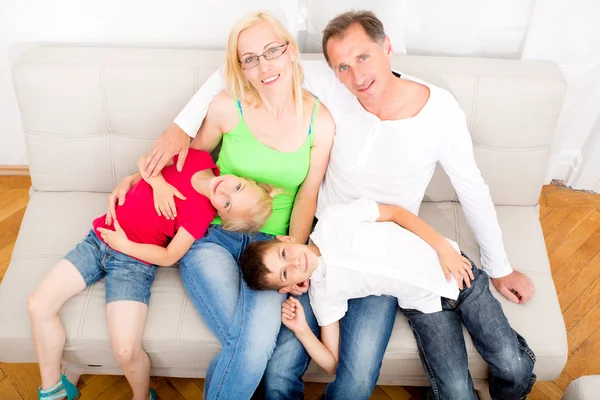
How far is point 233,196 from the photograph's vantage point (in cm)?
157

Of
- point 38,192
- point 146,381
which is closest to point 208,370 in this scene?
point 146,381

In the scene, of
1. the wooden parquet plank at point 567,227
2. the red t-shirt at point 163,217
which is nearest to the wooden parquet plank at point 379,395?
the red t-shirt at point 163,217

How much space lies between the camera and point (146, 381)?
1.62 meters

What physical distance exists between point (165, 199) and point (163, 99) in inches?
12.9

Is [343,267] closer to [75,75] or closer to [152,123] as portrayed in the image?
[152,123]

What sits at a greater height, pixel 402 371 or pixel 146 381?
pixel 402 371

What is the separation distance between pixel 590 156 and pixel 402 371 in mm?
1284

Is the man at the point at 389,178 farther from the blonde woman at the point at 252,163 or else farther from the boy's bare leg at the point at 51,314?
the boy's bare leg at the point at 51,314

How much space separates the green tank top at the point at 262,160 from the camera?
1611 mm

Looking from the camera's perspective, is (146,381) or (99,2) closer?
(146,381)

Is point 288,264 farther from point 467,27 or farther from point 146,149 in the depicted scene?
point 467,27

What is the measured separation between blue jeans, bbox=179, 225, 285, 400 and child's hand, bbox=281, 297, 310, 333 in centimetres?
2

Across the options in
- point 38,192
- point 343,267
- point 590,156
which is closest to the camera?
point 343,267

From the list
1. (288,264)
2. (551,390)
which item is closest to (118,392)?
(288,264)
